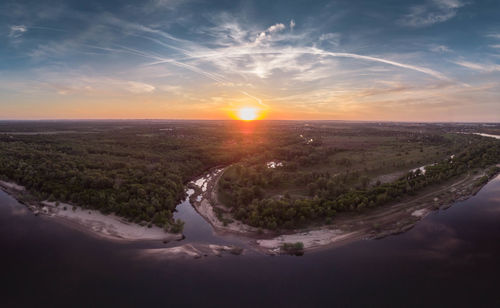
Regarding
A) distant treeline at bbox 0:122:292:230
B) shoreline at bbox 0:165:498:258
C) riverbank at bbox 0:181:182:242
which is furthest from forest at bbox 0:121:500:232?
shoreline at bbox 0:165:498:258

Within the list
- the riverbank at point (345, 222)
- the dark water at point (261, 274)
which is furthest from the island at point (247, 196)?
the dark water at point (261, 274)

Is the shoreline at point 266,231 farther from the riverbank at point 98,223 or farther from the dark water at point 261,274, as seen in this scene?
the dark water at point 261,274

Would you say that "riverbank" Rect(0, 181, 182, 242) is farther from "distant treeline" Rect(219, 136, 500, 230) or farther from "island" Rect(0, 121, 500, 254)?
"distant treeline" Rect(219, 136, 500, 230)

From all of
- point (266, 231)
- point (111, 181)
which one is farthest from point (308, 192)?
point (111, 181)

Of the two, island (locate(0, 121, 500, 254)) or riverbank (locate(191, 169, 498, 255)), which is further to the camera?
island (locate(0, 121, 500, 254))

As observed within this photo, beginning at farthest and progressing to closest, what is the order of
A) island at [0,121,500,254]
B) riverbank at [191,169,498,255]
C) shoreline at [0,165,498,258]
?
island at [0,121,500,254] → riverbank at [191,169,498,255] → shoreline at [0,165,498,258]

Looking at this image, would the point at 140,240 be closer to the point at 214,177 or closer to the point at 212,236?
the point at 212,236
